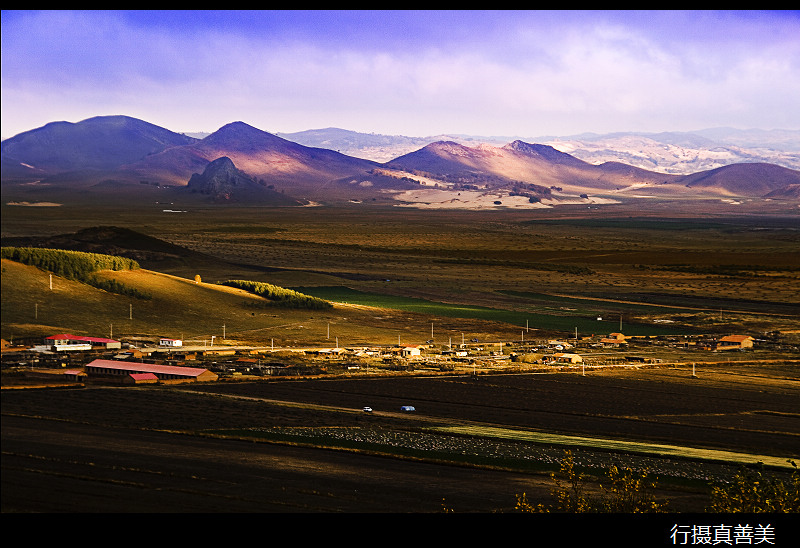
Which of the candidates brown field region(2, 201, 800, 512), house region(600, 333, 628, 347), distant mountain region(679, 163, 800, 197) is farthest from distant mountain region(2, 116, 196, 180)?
distant mountain region(679, 163, 800, 197)

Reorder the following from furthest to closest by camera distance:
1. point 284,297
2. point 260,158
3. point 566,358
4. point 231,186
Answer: point 260,158 → point 231,186 → point 284,297 → point 566,358

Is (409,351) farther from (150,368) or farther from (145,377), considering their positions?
(145,377)

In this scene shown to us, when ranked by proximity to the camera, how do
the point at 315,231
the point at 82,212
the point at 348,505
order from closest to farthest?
the point at 348,505, the point at 82,212, the point at 315,231

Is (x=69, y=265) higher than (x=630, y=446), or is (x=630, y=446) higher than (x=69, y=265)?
(x=69, y=265)

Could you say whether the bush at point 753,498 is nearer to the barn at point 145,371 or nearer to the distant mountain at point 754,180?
the distant mountain at point 754,180

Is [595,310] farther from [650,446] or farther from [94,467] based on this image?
[94,467]

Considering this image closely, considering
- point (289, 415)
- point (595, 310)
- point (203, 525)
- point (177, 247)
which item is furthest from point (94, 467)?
point (177, 247)

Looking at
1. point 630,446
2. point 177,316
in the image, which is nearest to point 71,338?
point 177,316
